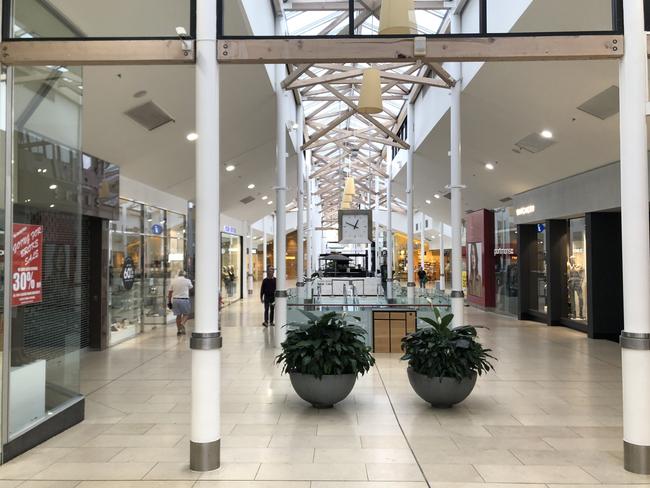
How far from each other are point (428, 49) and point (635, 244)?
2.29 metres

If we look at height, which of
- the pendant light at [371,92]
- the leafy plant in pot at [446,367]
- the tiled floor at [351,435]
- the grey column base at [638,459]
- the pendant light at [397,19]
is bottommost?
the tiled floor at [351,435]

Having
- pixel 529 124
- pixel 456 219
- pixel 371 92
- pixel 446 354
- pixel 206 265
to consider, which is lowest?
pixel 446 354

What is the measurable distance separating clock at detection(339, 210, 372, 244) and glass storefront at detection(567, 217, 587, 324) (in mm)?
10099

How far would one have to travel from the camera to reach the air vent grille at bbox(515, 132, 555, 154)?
427 inches

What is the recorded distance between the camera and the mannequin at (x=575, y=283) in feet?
42.0

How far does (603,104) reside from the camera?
8.30m

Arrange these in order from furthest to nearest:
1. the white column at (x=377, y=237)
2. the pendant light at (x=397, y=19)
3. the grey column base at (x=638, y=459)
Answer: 1. the white column at (x=377, y=237)
2. the pendant light at (x=397, y=19)
3. the grey column base at (x=638, y=459)

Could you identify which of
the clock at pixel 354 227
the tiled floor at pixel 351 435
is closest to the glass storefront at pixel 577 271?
the tiled floor at pixel 351 435

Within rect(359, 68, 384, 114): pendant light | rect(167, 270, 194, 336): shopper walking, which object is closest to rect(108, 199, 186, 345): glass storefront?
rect(167, 270, 194, 336): shopper walking

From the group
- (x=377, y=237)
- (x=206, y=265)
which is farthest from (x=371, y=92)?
(x=377, y=237)

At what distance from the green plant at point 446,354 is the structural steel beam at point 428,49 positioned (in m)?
2.90

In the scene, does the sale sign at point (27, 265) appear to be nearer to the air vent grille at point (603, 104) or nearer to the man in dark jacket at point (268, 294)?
the air vent grille at point (603, 104)

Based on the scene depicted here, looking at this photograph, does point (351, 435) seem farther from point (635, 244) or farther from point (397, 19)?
point (397, 19)

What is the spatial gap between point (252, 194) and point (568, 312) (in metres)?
12.0
